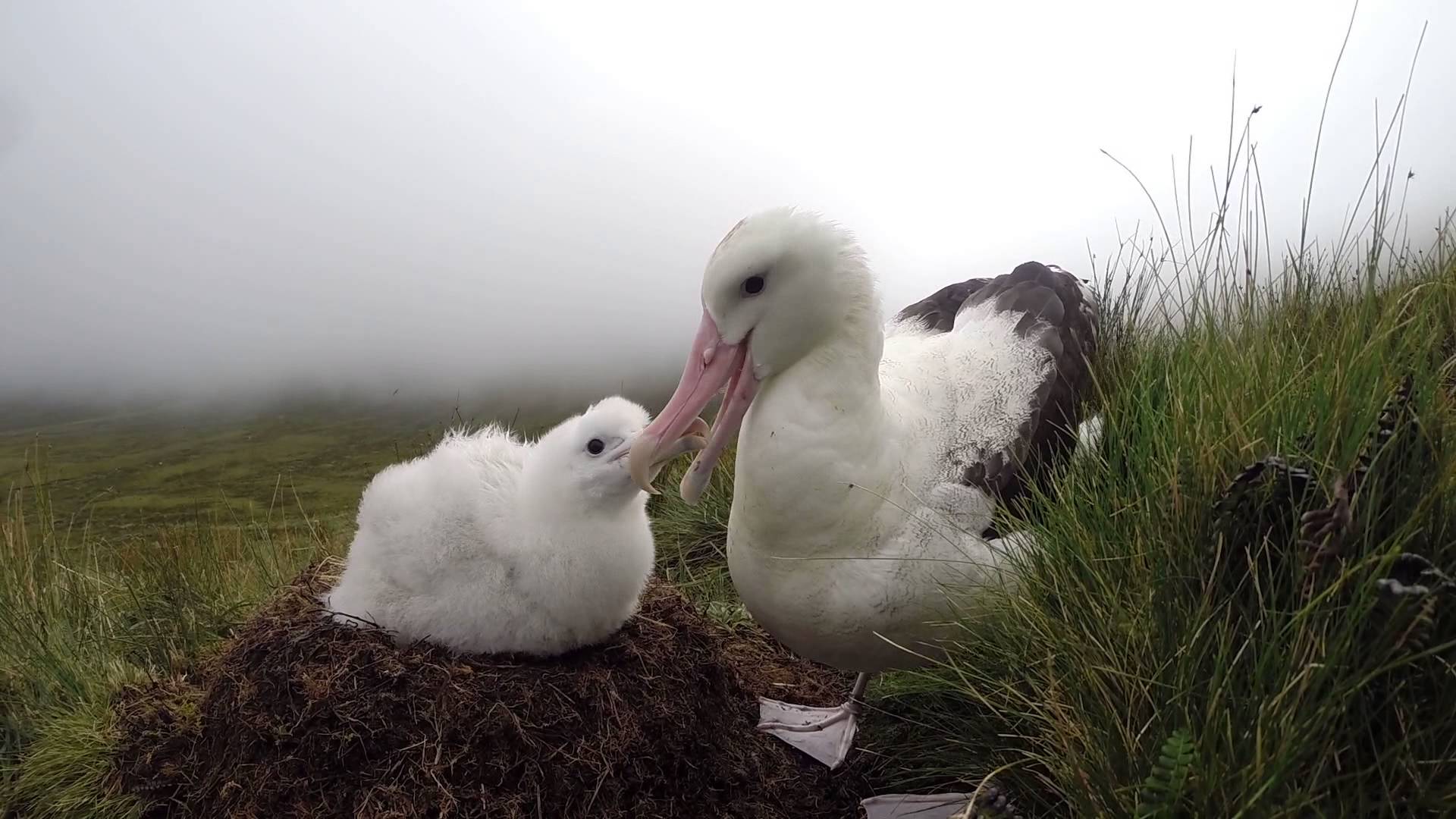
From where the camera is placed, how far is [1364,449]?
1543 millimetres

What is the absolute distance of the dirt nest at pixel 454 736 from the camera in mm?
2475

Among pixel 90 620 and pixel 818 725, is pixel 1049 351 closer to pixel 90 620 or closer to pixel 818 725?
pixel 818 725

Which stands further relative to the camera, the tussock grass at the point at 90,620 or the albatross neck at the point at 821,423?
the tussock grass at the point at 90,620

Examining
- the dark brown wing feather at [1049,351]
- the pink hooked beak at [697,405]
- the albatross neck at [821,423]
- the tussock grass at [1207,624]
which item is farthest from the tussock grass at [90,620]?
the dark brown wing feather at [1049,351]

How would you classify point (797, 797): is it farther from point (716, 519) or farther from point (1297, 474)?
point (716, 519)

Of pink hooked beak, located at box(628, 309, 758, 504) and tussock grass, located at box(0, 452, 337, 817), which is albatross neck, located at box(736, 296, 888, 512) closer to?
pink hooked beak, located at box(628, 309, 758, 504)

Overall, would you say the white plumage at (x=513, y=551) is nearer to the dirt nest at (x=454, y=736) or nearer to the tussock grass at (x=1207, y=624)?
the dirt nest at (x=454, y=736)

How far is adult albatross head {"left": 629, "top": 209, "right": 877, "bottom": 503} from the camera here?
2559 millimetres

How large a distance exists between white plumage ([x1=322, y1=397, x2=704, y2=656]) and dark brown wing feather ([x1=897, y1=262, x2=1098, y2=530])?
1.07 metres

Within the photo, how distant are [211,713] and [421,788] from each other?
997 mm

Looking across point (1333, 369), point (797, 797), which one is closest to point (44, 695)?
point (797, 797)

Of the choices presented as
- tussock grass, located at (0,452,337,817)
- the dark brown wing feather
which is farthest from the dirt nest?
the dark brown wing feather

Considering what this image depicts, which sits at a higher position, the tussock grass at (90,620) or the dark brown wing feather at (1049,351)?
the dark brown wing feather at (1049,351)

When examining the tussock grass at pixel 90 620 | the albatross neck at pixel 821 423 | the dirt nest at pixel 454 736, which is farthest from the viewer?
the tussock grass at pixel 90 620
